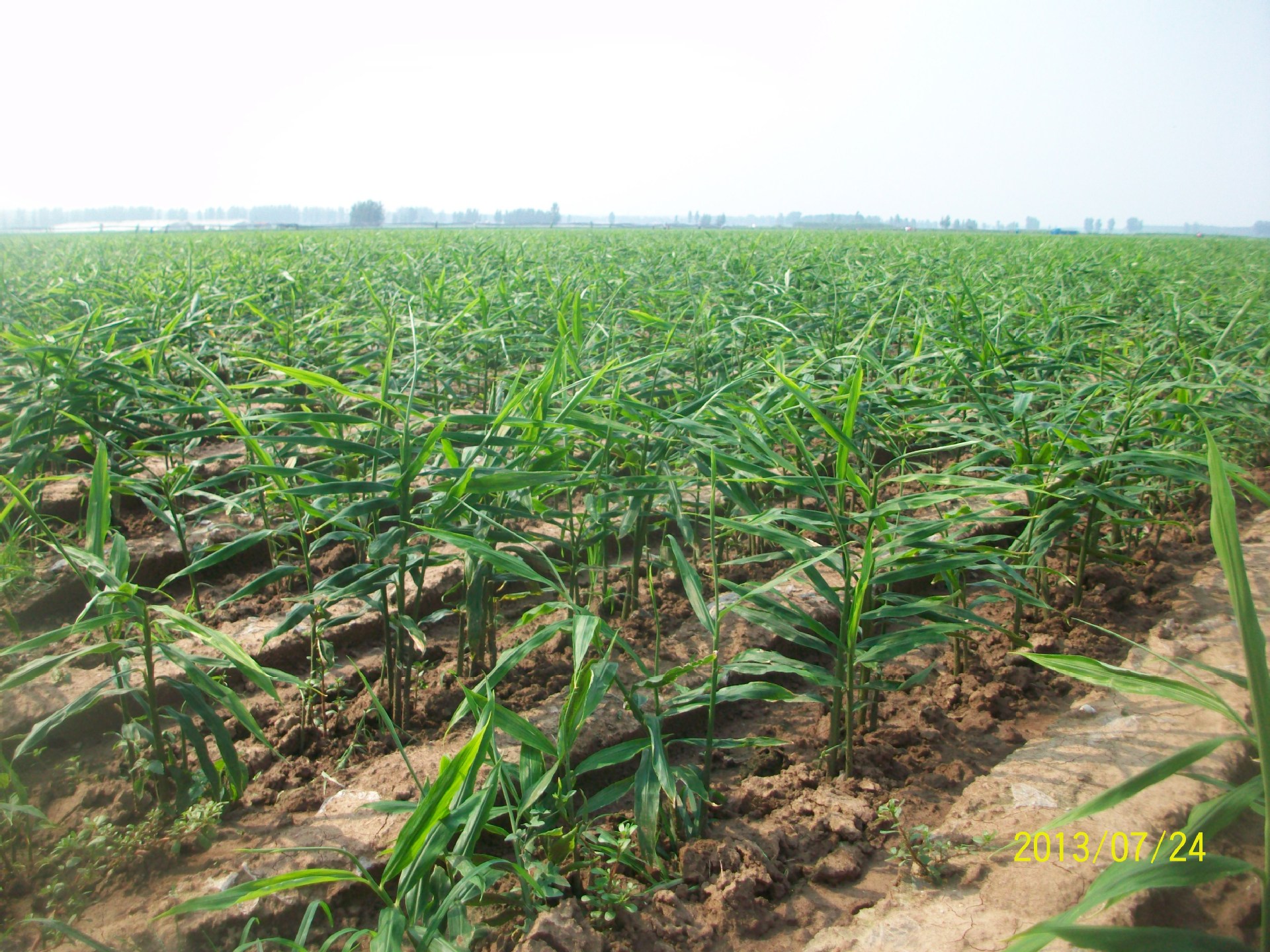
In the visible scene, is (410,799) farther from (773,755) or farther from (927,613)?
(927,613)

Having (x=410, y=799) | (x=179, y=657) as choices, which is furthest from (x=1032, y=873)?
(x=179, y=657)

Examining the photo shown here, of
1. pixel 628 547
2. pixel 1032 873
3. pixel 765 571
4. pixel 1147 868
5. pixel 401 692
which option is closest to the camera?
pixel 1147 868

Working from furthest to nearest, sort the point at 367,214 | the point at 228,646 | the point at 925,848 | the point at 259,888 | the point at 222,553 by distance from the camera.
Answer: the point at 367,214, the point at 222,553, the point at 925,848, the point at 228,646, the point at 259,888

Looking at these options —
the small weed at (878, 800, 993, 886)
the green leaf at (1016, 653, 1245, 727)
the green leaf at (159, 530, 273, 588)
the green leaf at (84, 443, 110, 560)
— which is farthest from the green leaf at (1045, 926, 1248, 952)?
the green leaf at (84, 443, 110, 560)

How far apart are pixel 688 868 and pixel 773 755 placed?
0.44 metres

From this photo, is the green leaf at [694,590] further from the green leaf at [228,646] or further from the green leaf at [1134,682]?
the green leaf at [228,646]

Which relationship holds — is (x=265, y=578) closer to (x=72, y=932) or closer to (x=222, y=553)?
(x=222, y=553)

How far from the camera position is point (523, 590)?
99.5 inches

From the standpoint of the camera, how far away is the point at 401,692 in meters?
1.94

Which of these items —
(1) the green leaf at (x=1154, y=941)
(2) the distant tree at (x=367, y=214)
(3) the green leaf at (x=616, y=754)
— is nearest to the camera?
(1) the green leaf at (x=1154, y=941)

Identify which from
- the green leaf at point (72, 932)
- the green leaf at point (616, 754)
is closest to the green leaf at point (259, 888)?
the green leaf at point (72, 932)

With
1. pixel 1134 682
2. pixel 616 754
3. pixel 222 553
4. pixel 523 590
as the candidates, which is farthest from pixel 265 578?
pixel 1134 682

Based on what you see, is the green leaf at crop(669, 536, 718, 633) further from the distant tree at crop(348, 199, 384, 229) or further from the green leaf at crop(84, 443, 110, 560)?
the distant tree at crop(348, 199, 384, 229)

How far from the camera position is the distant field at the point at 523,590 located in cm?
141
